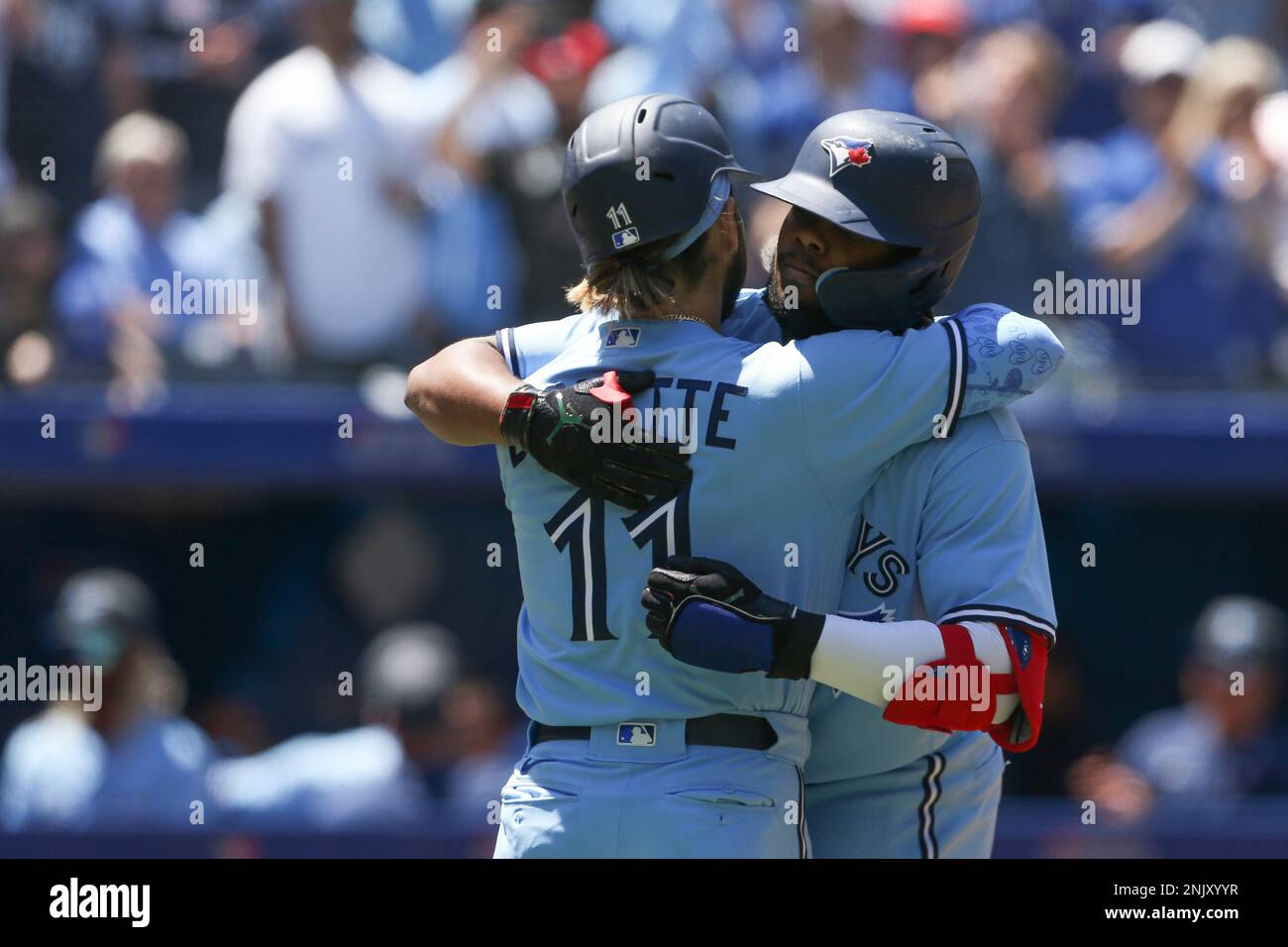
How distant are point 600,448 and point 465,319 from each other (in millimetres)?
3377

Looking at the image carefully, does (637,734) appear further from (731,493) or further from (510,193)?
(510,193)

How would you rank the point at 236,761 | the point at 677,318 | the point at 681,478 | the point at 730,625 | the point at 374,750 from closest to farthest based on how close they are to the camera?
the point at 730,625
the point at 681,478
the point at 677,318
the point at 374,750
the point at 236,761

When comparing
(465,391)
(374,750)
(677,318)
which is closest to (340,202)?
(374,750)

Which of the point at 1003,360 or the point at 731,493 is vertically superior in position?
the point at 1003,360

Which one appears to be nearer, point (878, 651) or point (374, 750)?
point (878, 651)

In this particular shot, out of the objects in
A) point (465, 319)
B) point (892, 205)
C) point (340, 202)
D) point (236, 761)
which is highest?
point (340, 202)

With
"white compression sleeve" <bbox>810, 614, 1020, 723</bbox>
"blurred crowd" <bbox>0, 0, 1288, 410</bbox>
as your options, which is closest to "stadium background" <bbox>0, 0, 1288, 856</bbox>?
"blurred crowd" <bbox>0, 0, 1288, 410</bbox>

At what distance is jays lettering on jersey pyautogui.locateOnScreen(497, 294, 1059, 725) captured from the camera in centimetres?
265

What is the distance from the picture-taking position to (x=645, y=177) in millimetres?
2723

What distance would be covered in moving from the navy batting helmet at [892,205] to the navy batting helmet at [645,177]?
0.46 feet

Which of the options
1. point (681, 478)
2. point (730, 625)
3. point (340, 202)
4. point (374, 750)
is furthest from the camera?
point (340, 202)

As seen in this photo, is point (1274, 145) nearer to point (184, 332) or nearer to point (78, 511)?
→ point (184, 332)

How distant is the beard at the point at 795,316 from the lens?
113 inches

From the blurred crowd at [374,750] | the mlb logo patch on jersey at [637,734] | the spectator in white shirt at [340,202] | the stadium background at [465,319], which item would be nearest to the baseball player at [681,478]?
the mlb logo patch on jersey at [637,734]
